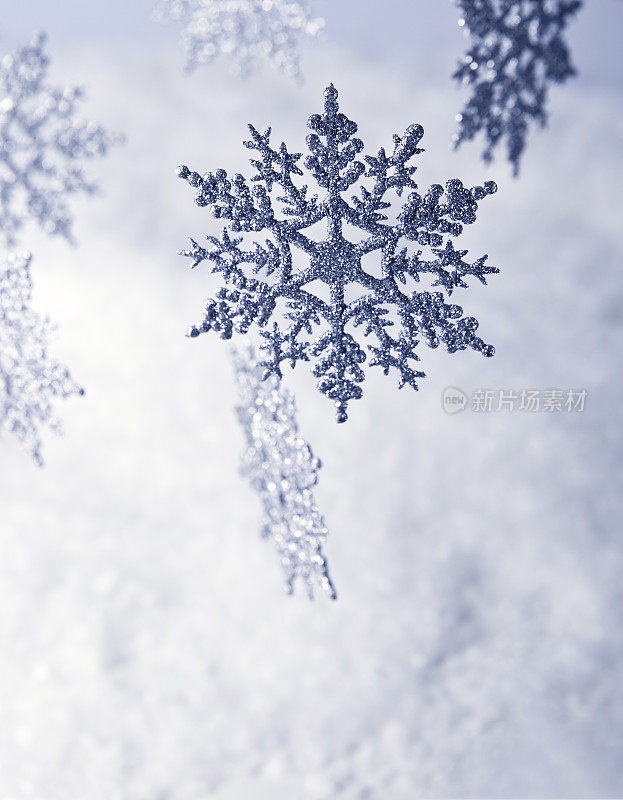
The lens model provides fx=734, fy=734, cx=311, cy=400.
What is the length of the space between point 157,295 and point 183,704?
96.1 inches

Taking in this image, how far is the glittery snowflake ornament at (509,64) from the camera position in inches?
97.2

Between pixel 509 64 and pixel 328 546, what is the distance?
2.44 m

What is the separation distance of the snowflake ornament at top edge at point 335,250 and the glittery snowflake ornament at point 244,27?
1.86 m

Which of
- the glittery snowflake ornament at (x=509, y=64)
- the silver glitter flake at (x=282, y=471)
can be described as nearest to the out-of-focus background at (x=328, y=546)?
the silver glitter flake at (x=282, y=471)

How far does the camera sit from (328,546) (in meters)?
3.89

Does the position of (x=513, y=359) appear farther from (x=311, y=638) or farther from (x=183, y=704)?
(x=183, y=704)

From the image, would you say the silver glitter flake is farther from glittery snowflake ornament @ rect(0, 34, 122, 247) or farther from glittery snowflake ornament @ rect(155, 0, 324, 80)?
glittery snowflake ornament @ rect(155, 0, 324, 80)

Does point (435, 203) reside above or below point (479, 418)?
below

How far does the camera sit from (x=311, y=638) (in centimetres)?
360

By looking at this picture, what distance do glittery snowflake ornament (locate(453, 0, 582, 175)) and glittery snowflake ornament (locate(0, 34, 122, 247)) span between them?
149 centimetres

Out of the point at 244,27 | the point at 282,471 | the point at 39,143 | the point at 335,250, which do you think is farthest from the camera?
the point at 244,27

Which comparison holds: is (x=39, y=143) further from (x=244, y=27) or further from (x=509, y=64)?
(x=509, y=64)

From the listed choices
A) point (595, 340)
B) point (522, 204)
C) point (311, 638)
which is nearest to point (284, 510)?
point (311, 638)

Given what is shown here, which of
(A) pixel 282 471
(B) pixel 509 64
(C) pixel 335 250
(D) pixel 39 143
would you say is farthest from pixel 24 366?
(B) pixel 509 64
